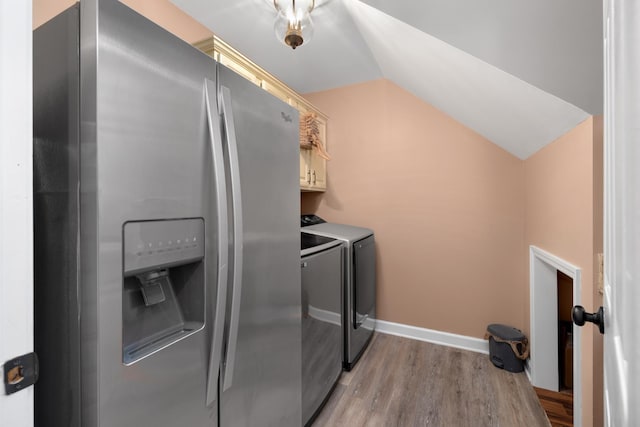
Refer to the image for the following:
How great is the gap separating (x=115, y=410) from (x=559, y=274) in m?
2.78

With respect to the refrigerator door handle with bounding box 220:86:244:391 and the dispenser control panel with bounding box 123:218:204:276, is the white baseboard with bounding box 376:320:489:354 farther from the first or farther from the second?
the dispenser control panel with bounding box 123:218:204:276

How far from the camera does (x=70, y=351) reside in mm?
608

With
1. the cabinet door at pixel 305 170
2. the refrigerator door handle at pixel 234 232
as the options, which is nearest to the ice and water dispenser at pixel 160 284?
the refrigerator door handle at pixel 234 232

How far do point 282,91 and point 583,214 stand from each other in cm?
204

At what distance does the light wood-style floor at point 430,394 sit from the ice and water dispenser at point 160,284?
1376 millimetres

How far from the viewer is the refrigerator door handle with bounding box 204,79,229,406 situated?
807 mm

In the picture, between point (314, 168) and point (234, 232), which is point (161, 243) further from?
point (314, 168)

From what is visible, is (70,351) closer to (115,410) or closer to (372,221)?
(115,410)

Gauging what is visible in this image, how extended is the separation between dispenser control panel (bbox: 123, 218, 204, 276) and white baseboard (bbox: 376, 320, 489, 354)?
8.18 ft

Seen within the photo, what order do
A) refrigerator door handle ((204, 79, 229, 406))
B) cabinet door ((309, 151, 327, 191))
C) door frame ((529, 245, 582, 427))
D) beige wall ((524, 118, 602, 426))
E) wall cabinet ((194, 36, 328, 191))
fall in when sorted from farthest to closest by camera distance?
cabinet door ((309, 151, 327, 191)) → door frame ((529, 245, 582, 427)) → wall cabinet ((194, 36, 328, 191)) → beige wall ((524, 118, 602, 426)) → refrigerator door handle ((204, 79, 229, 406))

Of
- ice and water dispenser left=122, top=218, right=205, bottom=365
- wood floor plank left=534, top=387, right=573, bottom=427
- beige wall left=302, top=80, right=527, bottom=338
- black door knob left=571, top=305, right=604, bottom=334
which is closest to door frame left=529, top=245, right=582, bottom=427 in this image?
wood floor plank left=534, top=387, right=573, bottom=427

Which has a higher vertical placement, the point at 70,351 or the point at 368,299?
the point at 70,351

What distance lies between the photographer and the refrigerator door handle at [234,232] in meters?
0.85

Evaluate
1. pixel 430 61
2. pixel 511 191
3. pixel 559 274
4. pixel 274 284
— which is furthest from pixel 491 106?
pixel 274 284
